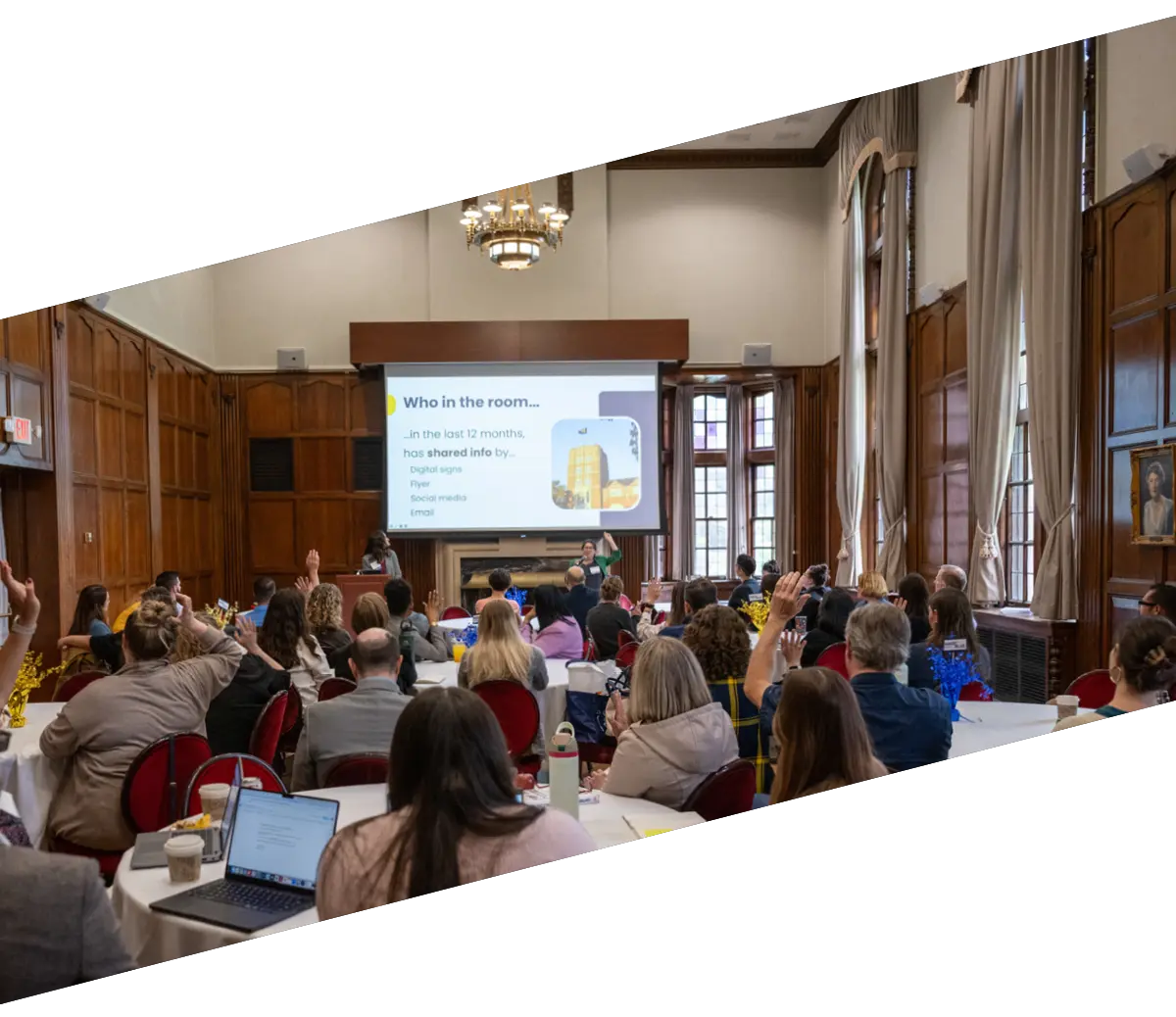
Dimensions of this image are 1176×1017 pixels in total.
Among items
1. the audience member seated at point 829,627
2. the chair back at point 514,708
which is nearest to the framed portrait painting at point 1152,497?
the audience member seated at point 829,627

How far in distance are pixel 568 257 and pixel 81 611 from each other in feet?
20.2

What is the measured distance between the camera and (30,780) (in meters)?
3.30

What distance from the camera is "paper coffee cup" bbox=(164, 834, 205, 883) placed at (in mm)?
2082

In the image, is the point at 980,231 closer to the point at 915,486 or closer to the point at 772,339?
the point at 915,486

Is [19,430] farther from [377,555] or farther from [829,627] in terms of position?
[829,627]

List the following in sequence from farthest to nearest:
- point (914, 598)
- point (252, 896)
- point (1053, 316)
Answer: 1. point (914, 598)
2. point (1053, 316)
3. point (252, 896)

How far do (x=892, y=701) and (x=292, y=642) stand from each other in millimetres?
2718

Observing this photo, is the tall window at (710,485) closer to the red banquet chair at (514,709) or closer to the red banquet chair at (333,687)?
the red banquet chair at (514,709)

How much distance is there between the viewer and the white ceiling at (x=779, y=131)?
1.94 m

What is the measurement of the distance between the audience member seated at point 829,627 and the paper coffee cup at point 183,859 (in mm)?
3275

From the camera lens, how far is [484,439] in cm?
952

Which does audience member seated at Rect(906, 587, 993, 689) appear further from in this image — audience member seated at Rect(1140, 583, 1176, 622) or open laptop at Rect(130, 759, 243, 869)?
open laptop at Rect(130, 759, 243, 869)

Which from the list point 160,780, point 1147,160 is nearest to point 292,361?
point 160,780

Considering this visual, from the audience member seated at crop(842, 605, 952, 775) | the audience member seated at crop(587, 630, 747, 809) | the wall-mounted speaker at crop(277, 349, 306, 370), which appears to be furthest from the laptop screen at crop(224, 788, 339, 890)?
the wall-mounted speaker at crop(277, 349, 306, 370)
